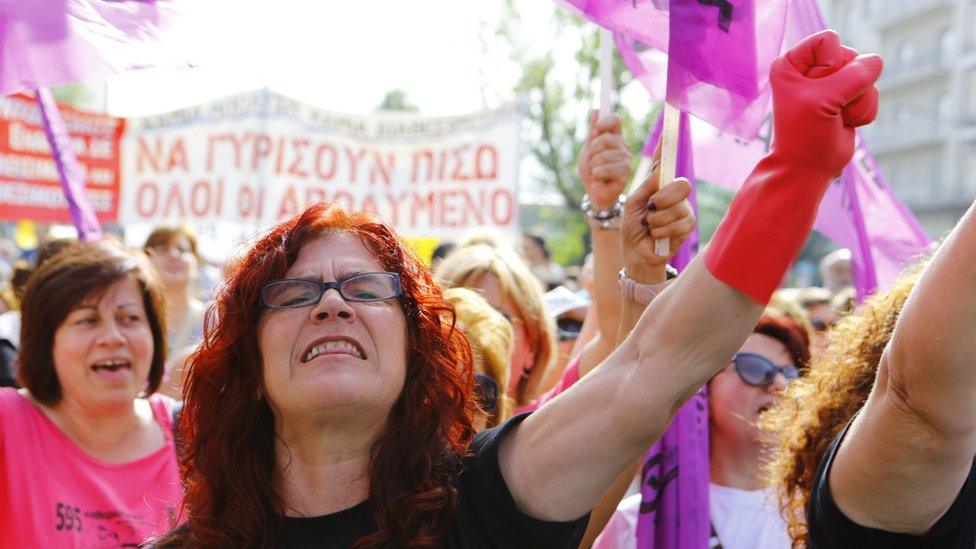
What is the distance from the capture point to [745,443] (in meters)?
2.88

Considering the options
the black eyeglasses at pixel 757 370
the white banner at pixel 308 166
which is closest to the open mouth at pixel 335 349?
the black eyeglasses at pixel 757 370

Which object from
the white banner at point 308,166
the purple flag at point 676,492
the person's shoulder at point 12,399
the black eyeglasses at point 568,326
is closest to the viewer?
the purple flag at point 676,492

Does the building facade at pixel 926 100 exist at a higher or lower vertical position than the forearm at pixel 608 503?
higher

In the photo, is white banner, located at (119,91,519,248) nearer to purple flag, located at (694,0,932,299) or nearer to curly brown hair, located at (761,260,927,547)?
purple flag, located at (694,0,932,299)

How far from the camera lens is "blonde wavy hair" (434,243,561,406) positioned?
333 centimetres

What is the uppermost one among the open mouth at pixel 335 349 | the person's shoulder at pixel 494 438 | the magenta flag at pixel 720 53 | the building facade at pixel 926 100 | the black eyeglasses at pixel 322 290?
the building facade at pixel 926 100

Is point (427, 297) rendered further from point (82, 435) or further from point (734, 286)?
point (82, 435)

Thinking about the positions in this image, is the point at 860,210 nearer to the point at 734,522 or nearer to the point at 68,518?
the point at 734,522

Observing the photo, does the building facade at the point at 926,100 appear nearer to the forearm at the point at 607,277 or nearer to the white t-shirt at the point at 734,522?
the white t-shirt at the point at 734,522

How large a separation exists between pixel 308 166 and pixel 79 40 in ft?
14.8

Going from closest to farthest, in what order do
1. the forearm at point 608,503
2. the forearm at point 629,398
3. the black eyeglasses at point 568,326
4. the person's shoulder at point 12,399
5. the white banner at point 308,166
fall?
1. the forearm at point 629,398
2. the forearm at point 608,503
3. the person's shoulder at point 12,399
4. the black eyeglasses at point 568,326
5. the white banner at point 308,166

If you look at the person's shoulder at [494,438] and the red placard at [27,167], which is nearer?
the person's shoulder at [494,438]

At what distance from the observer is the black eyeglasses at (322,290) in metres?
1.82

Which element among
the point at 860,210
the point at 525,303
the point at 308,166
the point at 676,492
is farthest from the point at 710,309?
the point at 308,166
